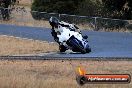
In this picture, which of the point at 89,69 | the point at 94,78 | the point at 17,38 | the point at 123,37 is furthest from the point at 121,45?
the point at 94,78

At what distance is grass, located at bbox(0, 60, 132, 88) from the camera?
12.4m

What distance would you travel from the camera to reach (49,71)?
1647 cm

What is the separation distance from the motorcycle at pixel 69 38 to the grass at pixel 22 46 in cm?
125

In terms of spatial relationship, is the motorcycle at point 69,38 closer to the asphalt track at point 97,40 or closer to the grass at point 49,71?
the asphalt track at point 97,40

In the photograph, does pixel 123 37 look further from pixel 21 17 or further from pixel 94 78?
pixel 94 78

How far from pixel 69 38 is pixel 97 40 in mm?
6306

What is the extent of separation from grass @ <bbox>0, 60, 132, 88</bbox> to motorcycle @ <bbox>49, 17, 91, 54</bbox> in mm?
3669

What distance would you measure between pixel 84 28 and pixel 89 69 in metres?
18.5

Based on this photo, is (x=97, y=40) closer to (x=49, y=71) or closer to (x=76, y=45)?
(x=76, y=45)

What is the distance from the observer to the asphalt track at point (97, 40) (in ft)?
72.7

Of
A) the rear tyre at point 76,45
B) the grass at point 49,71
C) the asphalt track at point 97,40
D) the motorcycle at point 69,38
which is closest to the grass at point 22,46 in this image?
the motorcycle at point 69,38

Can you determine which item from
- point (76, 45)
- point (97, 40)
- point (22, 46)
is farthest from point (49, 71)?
point (97, 40)

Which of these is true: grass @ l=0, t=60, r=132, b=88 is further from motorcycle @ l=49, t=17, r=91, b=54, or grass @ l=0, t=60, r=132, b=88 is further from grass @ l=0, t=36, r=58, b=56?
grass @ l=0, t=36, r=58, b=56

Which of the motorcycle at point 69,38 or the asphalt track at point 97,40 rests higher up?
the motorcycle at point 69,38
